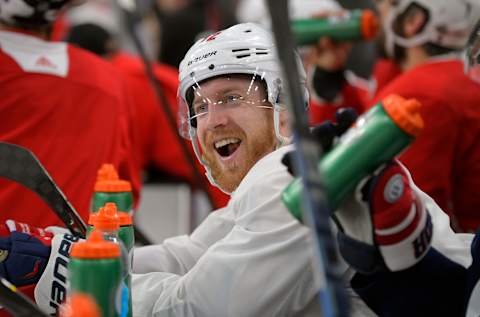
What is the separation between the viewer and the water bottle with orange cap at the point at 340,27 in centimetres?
347

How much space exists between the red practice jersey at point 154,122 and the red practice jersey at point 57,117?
1.68m

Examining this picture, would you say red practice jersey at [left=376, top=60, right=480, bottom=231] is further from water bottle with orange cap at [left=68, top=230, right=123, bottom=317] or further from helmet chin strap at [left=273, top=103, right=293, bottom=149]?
water bottle with orange cap at [left=68, top=230, right=123, bottom=317]

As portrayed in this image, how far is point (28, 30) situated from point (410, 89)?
1139 millimetres

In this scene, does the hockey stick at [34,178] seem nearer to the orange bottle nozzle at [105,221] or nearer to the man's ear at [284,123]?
the orange bottle nozzle at [105,221]

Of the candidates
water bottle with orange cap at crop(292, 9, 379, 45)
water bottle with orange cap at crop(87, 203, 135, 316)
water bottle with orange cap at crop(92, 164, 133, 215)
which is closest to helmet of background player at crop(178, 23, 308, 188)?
water bottle with orange cap at crop(92, 164, 133, 215)

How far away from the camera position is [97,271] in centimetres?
140

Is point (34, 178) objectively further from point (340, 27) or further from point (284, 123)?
point (340, 27)

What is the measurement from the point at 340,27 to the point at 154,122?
1382 mm

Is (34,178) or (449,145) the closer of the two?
(34,178)

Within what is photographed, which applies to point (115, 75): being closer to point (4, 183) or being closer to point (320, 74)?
point (4, 183)

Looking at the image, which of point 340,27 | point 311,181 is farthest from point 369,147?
point 340,27

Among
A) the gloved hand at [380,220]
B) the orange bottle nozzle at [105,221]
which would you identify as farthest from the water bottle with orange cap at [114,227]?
the gloved hand at [380,220]

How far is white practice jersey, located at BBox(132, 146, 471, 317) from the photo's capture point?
1602mm

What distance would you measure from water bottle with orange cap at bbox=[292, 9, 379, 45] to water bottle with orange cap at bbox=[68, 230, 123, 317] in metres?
2.14
